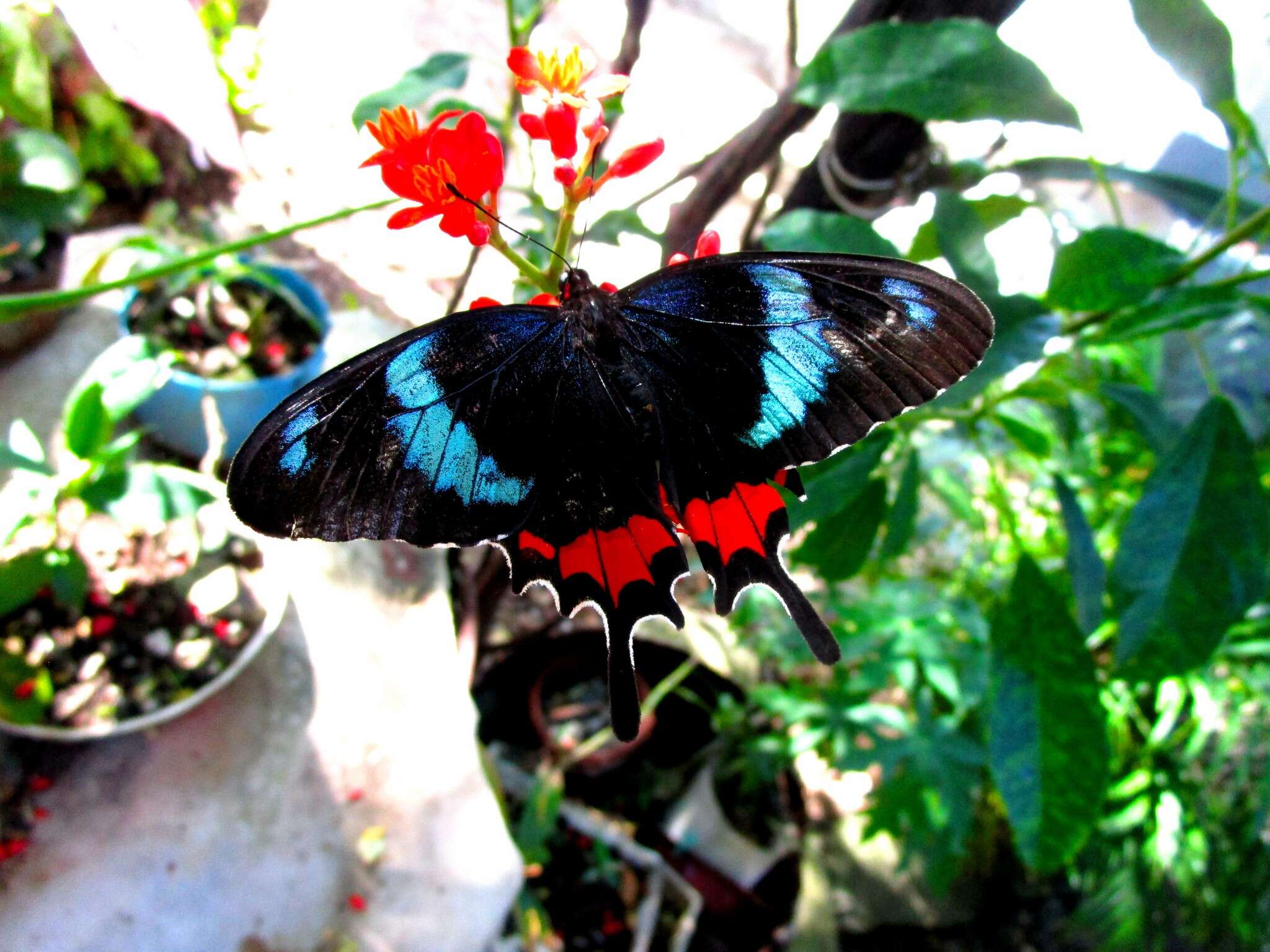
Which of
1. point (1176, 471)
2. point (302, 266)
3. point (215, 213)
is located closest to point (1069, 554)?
point (1176, 471)

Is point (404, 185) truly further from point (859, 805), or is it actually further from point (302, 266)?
point (859, 805)

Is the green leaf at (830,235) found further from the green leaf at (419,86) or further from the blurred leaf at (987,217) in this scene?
the green leaf at (419,86)

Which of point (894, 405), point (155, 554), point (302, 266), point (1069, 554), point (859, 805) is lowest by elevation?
point (859, 805)

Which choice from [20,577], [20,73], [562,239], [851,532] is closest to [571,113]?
[562,239]

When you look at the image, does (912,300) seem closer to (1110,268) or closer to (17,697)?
(1110,268)

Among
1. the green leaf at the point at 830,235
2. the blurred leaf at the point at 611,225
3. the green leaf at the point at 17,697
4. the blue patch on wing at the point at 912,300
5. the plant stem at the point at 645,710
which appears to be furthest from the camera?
the plant stem at the point at 645,710

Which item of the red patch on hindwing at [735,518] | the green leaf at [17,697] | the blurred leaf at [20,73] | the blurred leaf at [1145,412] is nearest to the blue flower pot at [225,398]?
the blurred leaf at [20,73]
